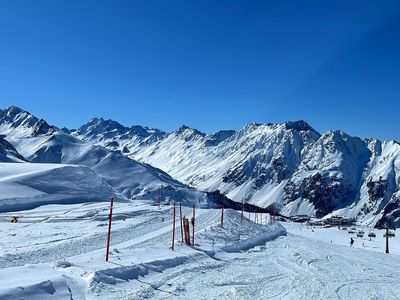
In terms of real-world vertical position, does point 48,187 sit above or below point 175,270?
above

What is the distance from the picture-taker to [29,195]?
178 feet

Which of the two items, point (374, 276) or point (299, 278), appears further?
point (374, 276)

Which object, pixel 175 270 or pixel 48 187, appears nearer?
pixel 175 270

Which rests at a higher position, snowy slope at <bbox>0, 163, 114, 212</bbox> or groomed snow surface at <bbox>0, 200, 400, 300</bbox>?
snowy slope at <bbox>0, 163, 114, 212</bbox>

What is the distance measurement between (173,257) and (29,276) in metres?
7.04

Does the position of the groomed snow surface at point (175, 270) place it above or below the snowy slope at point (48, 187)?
below

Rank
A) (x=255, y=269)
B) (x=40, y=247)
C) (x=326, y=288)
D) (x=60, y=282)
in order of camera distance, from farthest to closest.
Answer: (x=40, y=247), (x=255, y=269), (x=326, y=288), (x=60, y=282)

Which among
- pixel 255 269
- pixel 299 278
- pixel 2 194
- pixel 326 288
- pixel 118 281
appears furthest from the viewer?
pixel 2 194

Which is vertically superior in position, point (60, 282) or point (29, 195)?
point (29, 195)

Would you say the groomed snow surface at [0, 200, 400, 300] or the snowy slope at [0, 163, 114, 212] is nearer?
the groomed snow surface at [0, 200, 400, 300]

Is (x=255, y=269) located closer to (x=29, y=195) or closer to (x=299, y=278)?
(x=299, y=278)

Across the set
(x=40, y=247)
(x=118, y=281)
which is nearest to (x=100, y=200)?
(x=40, y=247)

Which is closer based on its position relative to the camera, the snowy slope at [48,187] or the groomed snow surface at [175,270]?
the groomed snow surface at [175,270]

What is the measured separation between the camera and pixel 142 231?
31.1 m
